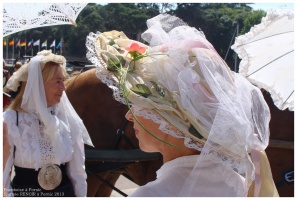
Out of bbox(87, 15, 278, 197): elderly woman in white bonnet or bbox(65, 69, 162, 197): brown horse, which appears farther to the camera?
bbox(65, 69, 162, 197): brown horse

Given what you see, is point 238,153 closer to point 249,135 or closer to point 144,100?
point 249,135

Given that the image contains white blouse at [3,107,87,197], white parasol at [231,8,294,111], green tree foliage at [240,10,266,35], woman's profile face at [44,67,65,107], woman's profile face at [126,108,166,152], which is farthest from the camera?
green tree foliage at [240,10,266,35]

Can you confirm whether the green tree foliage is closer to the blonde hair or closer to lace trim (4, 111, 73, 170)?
the blonde hair

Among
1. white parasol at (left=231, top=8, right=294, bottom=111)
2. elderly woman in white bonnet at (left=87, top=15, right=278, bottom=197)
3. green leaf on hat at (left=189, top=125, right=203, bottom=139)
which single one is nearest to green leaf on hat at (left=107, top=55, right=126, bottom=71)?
elderly woman in white bonnet at (left=87, top=15, right=278, bottom=197)

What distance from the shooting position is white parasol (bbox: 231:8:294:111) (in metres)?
3.09

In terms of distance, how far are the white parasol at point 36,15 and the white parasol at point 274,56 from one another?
1198mm

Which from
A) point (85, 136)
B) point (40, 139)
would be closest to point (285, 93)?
point (85, 136)

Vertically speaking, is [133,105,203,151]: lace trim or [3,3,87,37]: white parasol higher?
[133,105,203,151]: lace trim

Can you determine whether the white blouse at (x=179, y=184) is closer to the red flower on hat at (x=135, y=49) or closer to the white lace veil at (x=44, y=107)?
the red flower on hat at (x=135, y=49)

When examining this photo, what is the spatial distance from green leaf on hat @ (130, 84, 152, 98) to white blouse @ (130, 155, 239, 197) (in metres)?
0.22

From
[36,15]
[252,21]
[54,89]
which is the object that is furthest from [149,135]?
[252,21]

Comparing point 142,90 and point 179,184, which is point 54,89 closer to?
point 142,90

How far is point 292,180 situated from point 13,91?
1952mm

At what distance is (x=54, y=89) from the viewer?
9.41 feet
